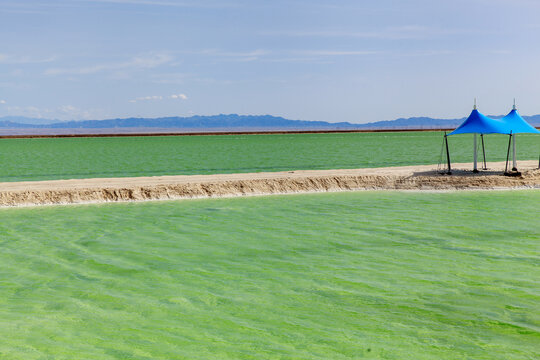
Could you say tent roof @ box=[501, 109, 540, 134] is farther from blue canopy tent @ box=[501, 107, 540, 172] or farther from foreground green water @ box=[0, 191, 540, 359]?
foreground green water @ box=[0, 191, 540, 359]

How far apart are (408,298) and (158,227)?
28.4 feet

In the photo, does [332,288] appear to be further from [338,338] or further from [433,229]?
[433,229]

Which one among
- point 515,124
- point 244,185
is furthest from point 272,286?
point 515,124

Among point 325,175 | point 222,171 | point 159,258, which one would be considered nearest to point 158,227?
point 159,258

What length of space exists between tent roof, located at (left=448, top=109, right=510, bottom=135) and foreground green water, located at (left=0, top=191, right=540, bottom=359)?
26.2 ft

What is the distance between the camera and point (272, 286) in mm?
9945

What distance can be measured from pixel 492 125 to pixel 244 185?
11.5 meters

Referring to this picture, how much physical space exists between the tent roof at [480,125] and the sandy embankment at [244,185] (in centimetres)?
197

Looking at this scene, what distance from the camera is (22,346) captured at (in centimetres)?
727

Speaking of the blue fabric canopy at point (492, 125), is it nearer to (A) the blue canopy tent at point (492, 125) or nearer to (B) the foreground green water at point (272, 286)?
(A) the blue canopy tent at point (492, 125)

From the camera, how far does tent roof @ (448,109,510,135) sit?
82.3 ft

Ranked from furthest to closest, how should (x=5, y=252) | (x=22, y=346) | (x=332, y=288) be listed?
(x=5, y=252)
(x=332, y=288)
(x=22, y=346)

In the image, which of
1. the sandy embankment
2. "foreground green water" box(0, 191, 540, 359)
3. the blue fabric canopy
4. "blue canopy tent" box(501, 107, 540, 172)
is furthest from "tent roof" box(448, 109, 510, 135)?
"foreground green water" box(0, 191, 540, 359)

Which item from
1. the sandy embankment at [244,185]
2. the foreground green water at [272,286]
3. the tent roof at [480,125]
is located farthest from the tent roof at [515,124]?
the foreground green water at [272,286]
